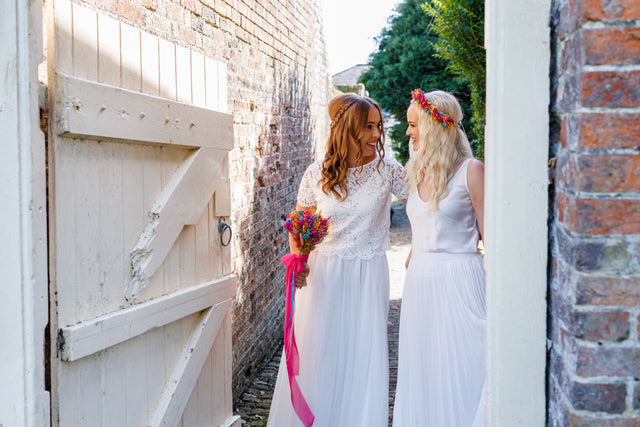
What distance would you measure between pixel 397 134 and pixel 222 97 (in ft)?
57.2

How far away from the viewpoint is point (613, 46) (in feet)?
4.53

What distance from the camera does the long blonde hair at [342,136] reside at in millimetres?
3426

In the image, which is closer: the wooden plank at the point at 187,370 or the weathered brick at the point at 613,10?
the weathered brick at the point at 613,10

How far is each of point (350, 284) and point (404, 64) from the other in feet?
49.7

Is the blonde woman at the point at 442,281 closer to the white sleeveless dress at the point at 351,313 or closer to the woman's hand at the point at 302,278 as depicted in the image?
the white sleeveless dress at the point at 351,313

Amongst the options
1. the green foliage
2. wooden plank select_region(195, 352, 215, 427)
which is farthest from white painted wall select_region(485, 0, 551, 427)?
the green foliage

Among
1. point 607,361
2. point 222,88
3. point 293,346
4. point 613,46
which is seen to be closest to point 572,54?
point 613,46

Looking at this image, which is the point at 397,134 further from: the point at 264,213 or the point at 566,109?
the point at 566,109

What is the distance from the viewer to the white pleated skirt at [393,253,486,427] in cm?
293

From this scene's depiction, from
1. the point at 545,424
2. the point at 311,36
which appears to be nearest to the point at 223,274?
the point at 545,424

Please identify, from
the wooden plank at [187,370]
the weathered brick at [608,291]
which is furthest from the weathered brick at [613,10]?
the wooden plank at [187,370]

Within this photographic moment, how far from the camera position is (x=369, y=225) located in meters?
3.43

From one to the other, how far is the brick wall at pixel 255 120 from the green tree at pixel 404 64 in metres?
10.7

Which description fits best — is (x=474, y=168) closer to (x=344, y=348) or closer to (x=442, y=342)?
(x=442, y=342)
